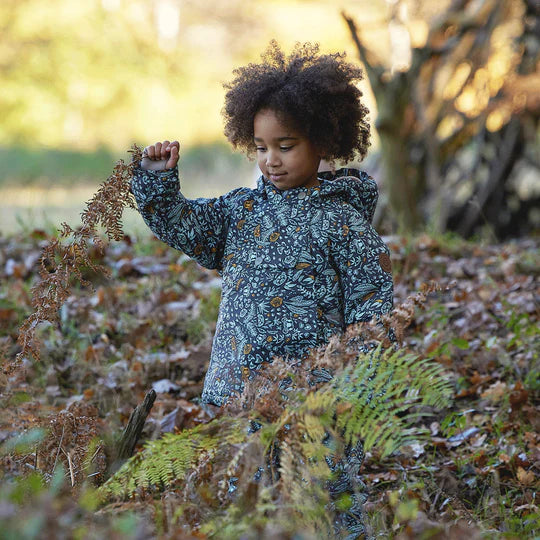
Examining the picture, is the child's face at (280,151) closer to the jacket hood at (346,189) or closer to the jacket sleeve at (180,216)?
the jacket hood at (346,189)

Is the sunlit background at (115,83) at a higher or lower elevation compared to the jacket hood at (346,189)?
higher

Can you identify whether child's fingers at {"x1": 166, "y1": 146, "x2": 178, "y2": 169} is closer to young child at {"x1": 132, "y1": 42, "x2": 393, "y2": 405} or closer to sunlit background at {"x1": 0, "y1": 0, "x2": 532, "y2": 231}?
young child at {"x1": 132, "y1": 42, "x2": 393, "y2": 405}

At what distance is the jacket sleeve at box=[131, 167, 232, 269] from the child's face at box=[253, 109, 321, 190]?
267mm

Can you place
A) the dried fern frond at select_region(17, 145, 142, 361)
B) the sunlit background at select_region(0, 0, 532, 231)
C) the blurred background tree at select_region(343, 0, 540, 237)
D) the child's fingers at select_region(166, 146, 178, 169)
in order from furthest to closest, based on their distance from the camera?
the sunlit background at select_region(0, 0, 532, 231) < the blurred background tree at select_region(343, 0, 540, 237) < the child's fingers at select_region(166, 146, 178, 169) < the dried fern frond at select_region(17, 145, 142, 361)

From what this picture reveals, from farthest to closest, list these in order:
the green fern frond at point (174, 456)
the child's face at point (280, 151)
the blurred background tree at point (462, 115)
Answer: the blurred background tree at point (462, 115) < the child's face at point (280, 151) < the green fern frond at point (174, 456)

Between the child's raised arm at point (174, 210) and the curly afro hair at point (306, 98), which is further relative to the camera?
the curly afro hair at point (306, 98)

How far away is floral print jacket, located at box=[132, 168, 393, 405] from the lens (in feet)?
9.64

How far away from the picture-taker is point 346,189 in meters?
3.17

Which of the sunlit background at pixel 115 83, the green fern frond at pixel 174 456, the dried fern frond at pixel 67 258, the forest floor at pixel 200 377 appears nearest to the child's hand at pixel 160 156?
the dried fern frond at pixel 67 258

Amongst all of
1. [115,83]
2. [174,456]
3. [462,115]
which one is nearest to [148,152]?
[174,456]

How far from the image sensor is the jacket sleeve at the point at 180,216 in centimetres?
292

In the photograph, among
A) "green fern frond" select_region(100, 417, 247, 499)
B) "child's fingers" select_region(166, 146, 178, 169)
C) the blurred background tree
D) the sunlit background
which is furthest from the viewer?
the sunlit background

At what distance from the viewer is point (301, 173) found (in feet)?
10.2

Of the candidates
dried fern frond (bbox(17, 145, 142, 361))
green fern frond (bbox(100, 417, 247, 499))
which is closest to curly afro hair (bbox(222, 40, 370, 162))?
dried fern frond (bbox(17, 145, 142, 361))
